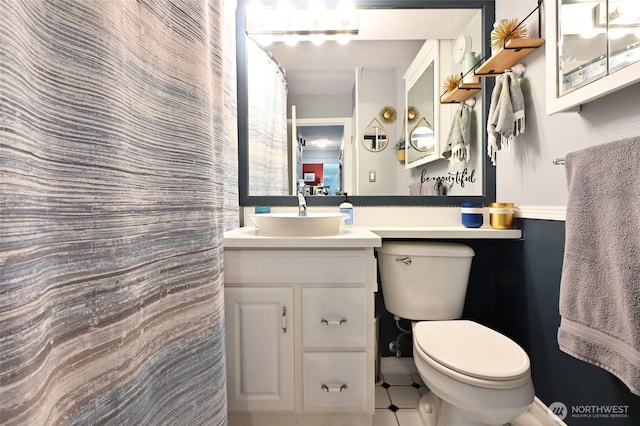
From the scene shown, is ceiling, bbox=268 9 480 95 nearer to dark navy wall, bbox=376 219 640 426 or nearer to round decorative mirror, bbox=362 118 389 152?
round decorative mirror, bbox=362 118 389 152

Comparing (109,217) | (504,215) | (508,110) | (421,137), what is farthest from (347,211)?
(109,217)

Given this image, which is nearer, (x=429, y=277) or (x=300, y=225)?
(x=300, y=225)

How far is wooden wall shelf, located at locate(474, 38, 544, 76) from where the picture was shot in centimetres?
123

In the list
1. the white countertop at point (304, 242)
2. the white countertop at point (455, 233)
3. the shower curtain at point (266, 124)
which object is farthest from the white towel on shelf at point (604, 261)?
the shower curtain at point (266, 124)

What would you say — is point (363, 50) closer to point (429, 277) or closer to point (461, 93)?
point (461, 93)

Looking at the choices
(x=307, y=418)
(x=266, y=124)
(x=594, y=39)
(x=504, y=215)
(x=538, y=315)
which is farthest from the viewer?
(x=266, y=124)

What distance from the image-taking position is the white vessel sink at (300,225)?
115 centimetres

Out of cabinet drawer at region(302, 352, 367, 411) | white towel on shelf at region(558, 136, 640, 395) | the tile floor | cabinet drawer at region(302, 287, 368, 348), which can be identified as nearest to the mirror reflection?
white towel on shelf at region(558, 136, 640, 395)

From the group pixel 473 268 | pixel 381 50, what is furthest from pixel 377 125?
pixel 473 268

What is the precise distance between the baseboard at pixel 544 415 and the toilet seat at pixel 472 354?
427 millimetres

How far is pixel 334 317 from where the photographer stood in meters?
1.09

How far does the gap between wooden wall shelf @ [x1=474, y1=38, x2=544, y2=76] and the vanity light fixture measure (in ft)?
2.25

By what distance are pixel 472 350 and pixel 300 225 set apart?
2.47ft

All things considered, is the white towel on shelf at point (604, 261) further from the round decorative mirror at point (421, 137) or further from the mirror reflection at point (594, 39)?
the round decorative mirror at point (421, 137)
